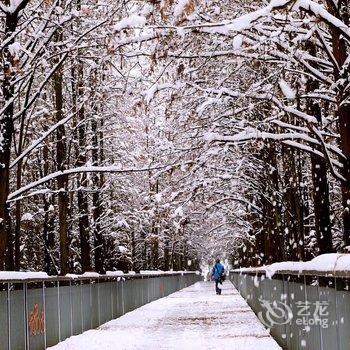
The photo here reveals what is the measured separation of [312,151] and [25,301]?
499 cm

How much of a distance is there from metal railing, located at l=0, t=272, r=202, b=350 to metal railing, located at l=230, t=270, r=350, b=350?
3.91m

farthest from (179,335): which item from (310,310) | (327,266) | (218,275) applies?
(218,275)

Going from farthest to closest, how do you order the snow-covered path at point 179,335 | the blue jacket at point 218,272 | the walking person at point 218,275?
the blue jacket at point 218,272 → the walking person at point 218,275 → the snow-covered path at point 179,335

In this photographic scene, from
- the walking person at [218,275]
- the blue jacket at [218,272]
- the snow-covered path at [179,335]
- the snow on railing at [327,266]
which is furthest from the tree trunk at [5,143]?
the blue jacket at [218,272]

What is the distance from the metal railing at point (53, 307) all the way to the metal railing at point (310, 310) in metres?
3.91

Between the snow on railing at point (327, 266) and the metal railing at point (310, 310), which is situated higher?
the snow on railing at point (327, 266)

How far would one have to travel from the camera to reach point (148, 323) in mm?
19312

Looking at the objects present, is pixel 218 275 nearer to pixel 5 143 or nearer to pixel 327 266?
pixel 5 143

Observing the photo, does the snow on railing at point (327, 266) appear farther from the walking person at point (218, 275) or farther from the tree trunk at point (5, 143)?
the walking person at point (218, 275)

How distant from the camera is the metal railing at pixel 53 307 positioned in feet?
35.8

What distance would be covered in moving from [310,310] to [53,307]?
6699 millimetres

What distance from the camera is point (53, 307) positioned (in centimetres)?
1415

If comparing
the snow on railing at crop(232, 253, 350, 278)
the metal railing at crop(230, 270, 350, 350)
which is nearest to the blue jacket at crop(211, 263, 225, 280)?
the metal railing at crop(230, 270, 350, 350)

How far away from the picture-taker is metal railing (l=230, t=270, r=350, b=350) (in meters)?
6.37
